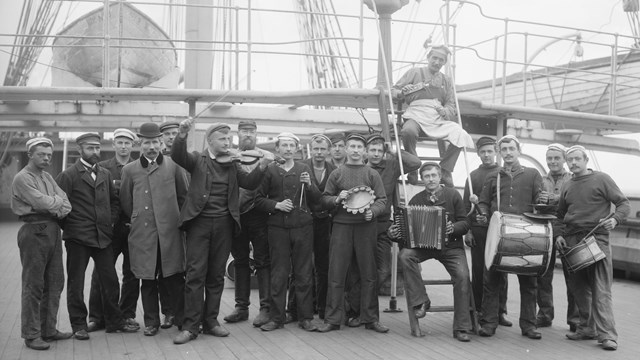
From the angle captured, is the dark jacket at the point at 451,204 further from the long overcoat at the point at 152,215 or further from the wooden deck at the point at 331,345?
the long overcoat at the point at 152,215

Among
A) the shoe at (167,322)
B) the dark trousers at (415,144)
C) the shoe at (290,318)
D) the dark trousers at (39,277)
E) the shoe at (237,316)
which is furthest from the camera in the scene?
the dark trousers at (415,144)

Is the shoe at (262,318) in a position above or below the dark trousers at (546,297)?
below

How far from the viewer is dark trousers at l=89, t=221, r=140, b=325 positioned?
627cm

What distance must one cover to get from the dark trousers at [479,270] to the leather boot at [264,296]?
199cm

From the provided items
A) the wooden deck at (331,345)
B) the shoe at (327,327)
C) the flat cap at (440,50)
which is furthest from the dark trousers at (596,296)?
the flat cap at (440,50)

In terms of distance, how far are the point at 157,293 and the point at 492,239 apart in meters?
3.05

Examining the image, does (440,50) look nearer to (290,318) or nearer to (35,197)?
(290,318)

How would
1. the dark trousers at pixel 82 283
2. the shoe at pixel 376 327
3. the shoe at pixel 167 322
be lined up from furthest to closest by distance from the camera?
1. the shoe at pixel 167 322
2. the shoe at pixel 376 327
3. the dark trousers at pixel 82 283

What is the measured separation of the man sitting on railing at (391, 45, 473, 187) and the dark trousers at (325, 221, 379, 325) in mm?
1177

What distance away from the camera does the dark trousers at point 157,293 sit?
6.07 meters

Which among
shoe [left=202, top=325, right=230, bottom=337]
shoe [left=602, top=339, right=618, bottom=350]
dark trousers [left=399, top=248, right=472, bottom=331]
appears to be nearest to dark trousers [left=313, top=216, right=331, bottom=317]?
dark trousers [left=399, top=248, right=472, bottom=331]

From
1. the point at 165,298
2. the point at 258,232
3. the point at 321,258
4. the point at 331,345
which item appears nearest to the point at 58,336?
the point at 165,298

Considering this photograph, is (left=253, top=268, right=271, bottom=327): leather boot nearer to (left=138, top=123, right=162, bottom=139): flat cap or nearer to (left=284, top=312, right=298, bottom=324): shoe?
(left=284, top=312, right=298, bottom=324): shoe

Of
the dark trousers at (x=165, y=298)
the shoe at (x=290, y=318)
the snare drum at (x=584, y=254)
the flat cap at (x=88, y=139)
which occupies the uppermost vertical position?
the flat cap at (x=88, y=139)
